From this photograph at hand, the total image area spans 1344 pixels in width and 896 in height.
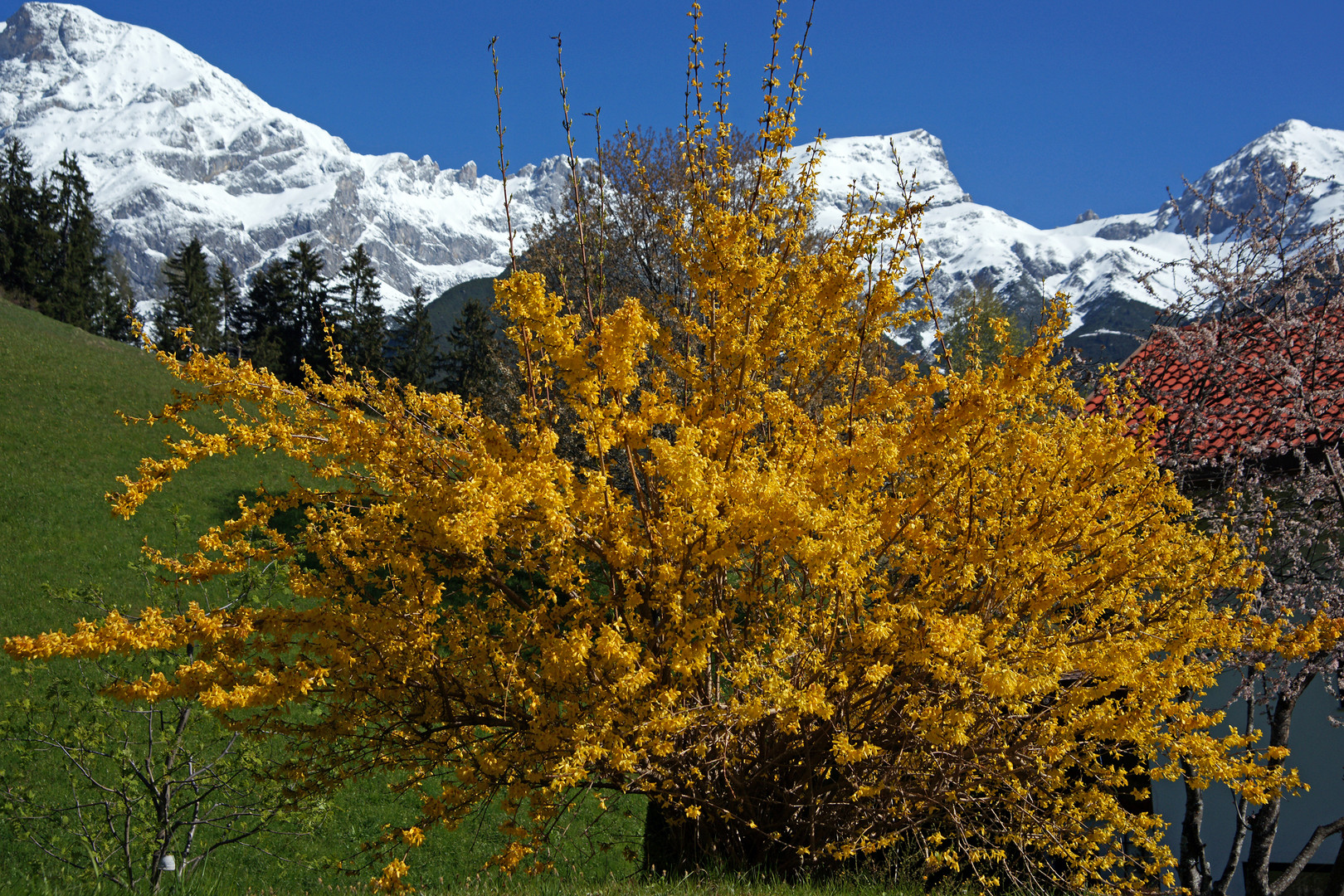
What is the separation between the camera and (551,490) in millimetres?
3057

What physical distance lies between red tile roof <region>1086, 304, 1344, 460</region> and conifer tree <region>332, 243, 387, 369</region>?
118 feet

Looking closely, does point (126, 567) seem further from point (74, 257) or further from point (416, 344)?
point (74, 257)

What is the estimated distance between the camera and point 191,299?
50.1 meters

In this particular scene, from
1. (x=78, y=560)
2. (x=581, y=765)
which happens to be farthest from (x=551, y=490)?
(x=78, y=560)

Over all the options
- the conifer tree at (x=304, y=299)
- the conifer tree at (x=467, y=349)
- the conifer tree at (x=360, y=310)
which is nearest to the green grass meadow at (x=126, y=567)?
the conifer tree at (x=467, y=349)

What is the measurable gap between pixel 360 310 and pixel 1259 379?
43.3 meters

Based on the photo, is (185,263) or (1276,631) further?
(185,263)

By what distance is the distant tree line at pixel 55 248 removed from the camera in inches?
1658

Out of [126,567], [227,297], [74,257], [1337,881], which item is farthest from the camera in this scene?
[227,297]

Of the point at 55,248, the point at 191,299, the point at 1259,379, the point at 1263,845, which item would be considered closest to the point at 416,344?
the point at 191,299

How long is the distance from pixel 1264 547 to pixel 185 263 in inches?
2397

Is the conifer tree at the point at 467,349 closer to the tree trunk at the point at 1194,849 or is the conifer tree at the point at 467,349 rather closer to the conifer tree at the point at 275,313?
the conifer tree at the point at 275,313

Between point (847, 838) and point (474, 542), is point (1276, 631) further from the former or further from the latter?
point (474, 542)

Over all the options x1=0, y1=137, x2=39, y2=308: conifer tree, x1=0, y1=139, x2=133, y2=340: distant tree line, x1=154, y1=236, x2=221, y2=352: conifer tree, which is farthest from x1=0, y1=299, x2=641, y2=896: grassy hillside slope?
x1=154, y1=236, x2=221, y2=352: conifer tree
